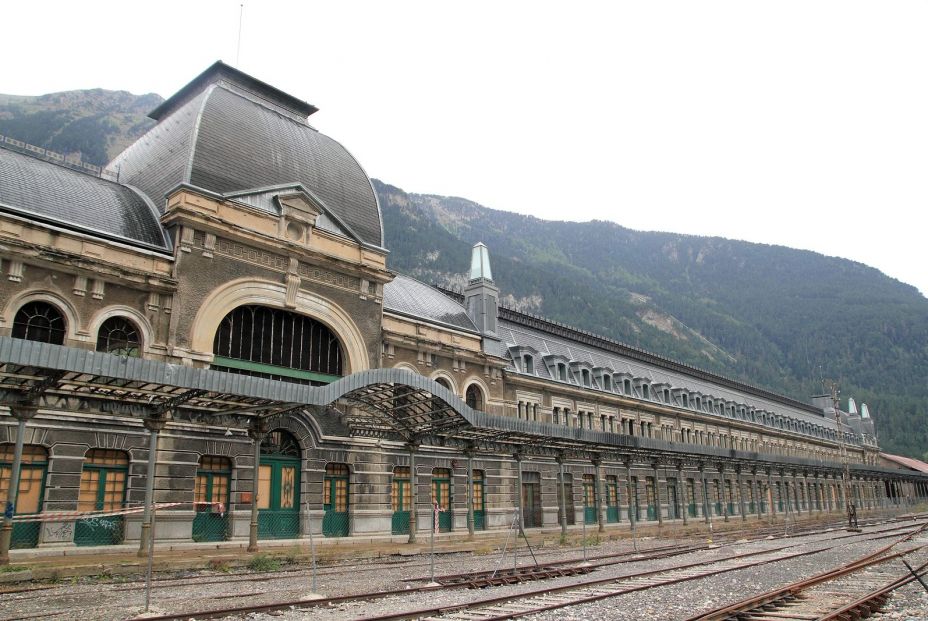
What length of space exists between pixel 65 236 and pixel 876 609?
25.2m

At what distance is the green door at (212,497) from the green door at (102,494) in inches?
106

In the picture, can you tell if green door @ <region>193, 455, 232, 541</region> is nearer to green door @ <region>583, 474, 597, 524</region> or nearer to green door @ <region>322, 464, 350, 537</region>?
green door @ <region>322, 464, 350, 537</region>

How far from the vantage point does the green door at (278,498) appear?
27984 mm

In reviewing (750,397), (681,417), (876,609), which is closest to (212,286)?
(876,609)

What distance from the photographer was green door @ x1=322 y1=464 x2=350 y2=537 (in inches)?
1190

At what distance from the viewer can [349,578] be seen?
1833cm

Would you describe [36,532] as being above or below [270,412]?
below

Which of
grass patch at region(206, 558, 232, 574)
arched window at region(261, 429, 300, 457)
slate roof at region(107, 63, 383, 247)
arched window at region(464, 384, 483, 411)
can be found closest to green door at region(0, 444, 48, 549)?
grass patch at region(206, 558, 232, 574)

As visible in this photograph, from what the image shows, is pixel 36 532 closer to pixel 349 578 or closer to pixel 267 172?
pixel 349 578

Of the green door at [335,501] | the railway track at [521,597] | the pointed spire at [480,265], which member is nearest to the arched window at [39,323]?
the green door at [335,501]

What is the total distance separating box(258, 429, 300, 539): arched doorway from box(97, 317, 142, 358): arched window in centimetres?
635

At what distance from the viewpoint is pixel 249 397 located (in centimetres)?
2109

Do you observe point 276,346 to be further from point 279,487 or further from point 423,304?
point 423,304

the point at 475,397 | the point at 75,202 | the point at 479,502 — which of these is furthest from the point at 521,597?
the point at 475,397
